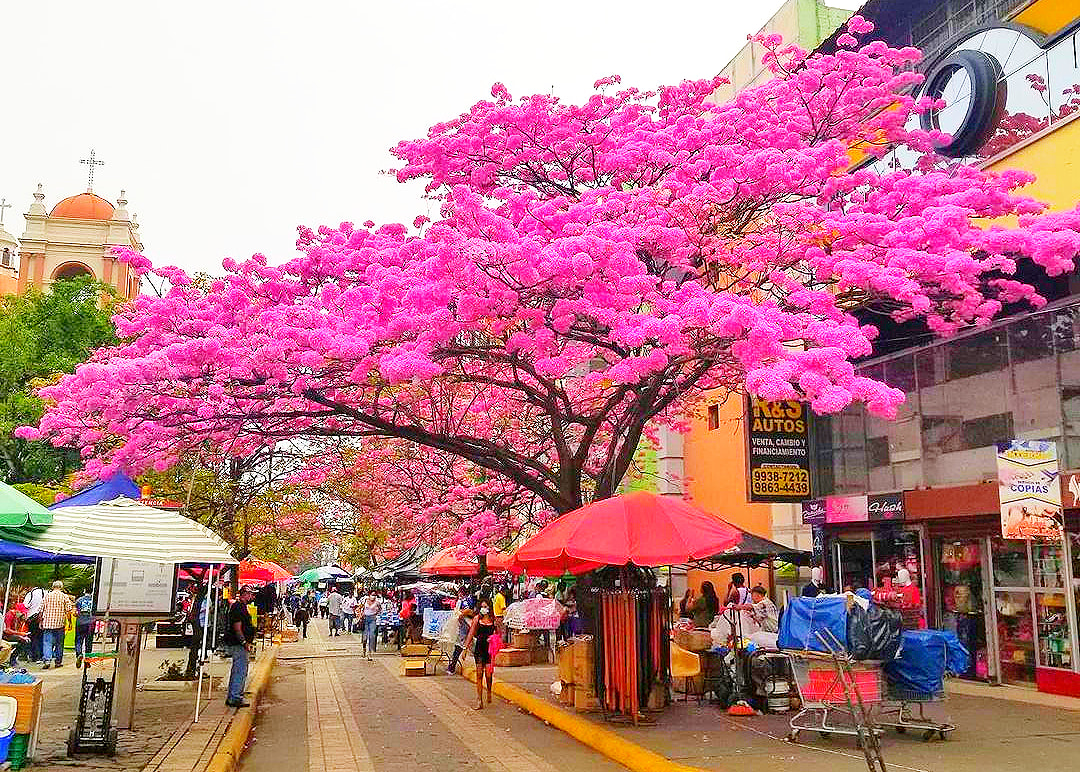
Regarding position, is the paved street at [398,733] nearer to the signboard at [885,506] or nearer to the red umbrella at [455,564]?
the red umbrella at [455,564]

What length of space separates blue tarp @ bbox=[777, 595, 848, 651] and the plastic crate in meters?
0.33

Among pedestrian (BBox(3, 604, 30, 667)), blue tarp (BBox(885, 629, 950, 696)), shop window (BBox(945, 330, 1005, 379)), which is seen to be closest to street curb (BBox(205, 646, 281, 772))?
blue tarp (BBox(885, 629, 950, 696))

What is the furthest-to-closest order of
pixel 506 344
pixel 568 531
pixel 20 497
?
1. pixel 506 344
2. pixel 568 531
3. pixel 20 497

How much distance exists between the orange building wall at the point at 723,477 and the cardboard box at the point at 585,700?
34.1 ft

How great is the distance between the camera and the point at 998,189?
13.3m

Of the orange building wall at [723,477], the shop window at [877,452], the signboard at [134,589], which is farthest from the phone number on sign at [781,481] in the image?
the signboard at [134,589]

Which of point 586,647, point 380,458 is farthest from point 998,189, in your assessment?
point 380,458

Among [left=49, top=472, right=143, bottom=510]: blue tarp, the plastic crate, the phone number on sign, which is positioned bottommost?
the plastic crate

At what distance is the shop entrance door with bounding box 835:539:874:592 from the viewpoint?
719 inches

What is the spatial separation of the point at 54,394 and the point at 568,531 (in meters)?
7.79

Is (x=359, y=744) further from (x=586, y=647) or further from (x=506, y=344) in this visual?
(x=506, y=344)

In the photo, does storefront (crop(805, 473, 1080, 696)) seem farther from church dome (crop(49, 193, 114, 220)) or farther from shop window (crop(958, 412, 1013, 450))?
church dome (crop(49, 193, 114, 220))

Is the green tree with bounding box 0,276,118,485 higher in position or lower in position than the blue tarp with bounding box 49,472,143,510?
higher

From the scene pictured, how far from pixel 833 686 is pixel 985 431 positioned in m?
7.46
